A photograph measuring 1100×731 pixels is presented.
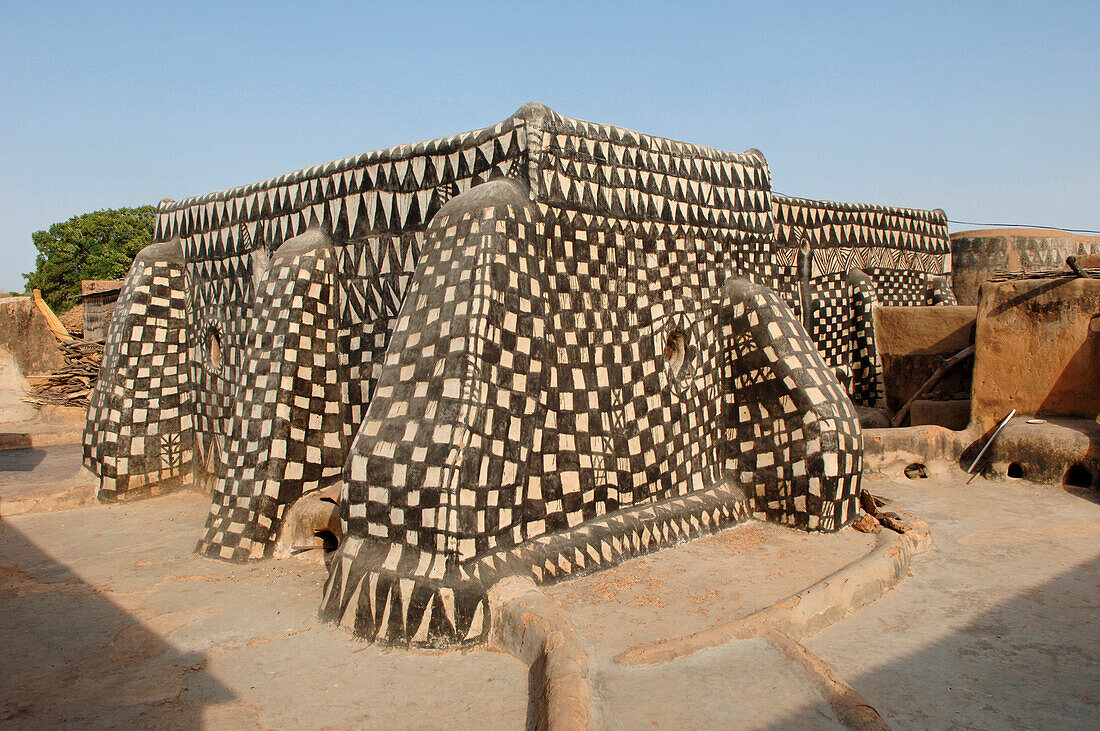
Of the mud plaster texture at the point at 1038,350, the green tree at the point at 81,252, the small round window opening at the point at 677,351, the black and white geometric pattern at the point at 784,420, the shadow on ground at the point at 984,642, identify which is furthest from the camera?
the green tree at the point at 81,252

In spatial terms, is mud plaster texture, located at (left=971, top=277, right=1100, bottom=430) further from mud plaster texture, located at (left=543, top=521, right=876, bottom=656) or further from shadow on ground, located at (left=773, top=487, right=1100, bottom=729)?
mud plaster texture, located at (left=543, top=521, right=876, bottom=656)

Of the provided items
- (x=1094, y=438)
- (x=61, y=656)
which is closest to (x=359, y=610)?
(x=61, y=656)

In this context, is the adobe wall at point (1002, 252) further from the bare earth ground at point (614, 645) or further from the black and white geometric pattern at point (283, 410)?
the black and white geometric pattern at point (283, 410)

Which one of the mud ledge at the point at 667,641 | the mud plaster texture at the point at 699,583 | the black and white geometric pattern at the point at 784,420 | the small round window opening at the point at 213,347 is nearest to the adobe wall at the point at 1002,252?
the black and white geometric pattern at the point at 784,420

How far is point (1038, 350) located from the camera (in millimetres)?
8570

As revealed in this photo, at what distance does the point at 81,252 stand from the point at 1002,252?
104 feet

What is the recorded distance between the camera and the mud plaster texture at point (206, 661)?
3453 mm

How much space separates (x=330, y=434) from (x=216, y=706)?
113 inches

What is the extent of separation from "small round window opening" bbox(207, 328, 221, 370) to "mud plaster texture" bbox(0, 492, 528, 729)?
99.3 inches

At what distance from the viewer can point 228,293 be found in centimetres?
770

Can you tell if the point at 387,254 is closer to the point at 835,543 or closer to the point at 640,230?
the point at 640,230

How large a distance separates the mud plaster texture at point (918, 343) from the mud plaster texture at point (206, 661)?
27.9 ft

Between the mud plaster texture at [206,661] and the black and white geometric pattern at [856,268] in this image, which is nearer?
the mud plaster texture at [206,661]

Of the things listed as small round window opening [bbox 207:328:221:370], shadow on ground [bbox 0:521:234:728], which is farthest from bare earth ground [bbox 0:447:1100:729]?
small round window opening [bbox 207:328:221:370]
